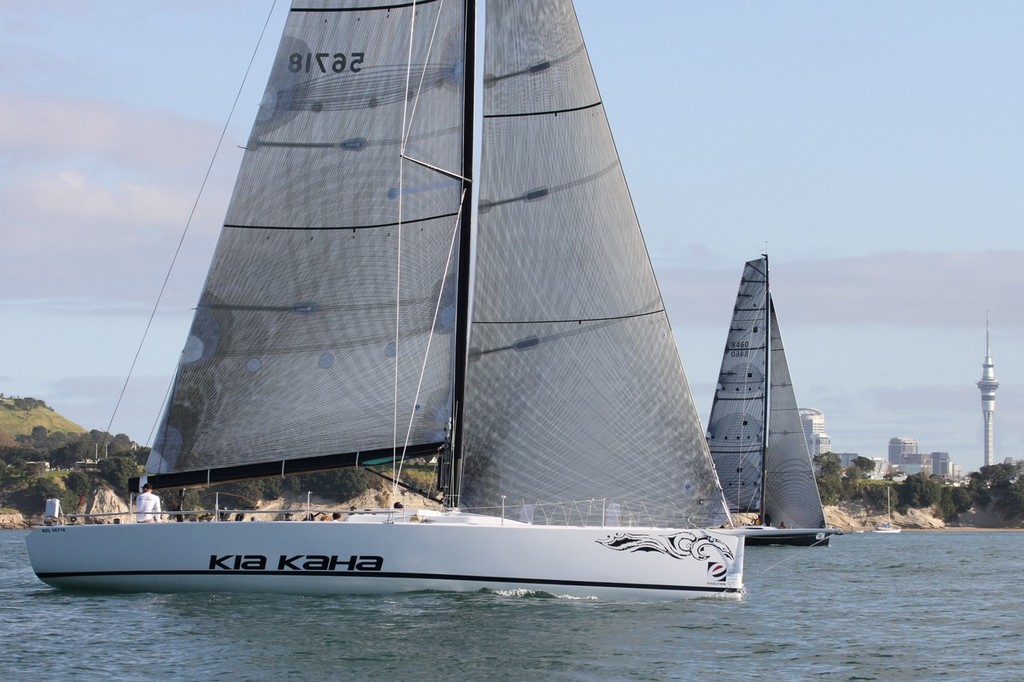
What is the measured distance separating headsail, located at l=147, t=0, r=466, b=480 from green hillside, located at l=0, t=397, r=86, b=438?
16020 centimetres

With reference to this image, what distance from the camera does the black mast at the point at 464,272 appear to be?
80.7 feet

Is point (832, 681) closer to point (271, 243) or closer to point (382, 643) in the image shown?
point (382, 643)

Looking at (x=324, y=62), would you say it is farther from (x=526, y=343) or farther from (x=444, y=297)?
(x=526, y=343)

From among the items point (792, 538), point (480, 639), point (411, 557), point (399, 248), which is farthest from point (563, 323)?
point (792, 538)

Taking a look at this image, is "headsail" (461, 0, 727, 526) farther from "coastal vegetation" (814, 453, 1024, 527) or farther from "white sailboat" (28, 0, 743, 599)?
"coastal vegetation" (814, 453, 1024, 527)

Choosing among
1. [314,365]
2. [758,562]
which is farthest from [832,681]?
[758,562]

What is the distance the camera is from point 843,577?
3734cm

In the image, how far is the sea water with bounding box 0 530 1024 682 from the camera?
18.1 metres

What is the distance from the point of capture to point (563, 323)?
24672mm

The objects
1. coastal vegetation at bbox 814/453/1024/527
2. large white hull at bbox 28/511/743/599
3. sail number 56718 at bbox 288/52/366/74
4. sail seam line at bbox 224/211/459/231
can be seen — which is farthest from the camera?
coastal vegetation at bbox 814/453/1024/527

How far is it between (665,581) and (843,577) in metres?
15.5

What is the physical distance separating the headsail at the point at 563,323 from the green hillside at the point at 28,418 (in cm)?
16221

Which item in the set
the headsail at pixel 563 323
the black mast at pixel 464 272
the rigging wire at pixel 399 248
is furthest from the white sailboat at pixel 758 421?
the rigging wire at pixel 399 248

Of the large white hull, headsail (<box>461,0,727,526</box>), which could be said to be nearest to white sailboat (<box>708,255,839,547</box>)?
headsail (<box>461,0,727,526</box>)
